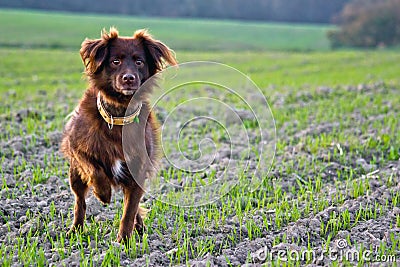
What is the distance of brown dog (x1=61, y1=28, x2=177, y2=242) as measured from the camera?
184 inches

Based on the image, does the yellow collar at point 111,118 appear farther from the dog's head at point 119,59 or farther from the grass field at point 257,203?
the grass field at point 257,203

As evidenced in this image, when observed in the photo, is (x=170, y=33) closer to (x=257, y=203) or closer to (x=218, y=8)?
(x=218, y=8)

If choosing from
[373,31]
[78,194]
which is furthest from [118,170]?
[373,31]

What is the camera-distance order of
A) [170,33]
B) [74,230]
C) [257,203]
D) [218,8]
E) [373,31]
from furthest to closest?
[218,8], [373,31], [170,33], [257,203], [74,230]

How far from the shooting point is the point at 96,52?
476 centimetres

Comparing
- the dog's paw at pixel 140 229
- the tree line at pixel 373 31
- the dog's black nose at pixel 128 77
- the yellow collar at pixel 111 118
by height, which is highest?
the dog's black nose at pixel 128 77

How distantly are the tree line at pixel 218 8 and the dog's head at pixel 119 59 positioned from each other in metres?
54.0

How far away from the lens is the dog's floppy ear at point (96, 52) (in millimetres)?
4758

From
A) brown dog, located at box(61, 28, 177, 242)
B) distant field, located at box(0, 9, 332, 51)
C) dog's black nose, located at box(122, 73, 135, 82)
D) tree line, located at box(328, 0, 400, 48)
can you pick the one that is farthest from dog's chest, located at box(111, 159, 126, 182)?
tree line, located at box(328, 0, 400, 48)

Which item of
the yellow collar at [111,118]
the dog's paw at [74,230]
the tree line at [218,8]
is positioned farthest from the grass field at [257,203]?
the tree line at [218,8]

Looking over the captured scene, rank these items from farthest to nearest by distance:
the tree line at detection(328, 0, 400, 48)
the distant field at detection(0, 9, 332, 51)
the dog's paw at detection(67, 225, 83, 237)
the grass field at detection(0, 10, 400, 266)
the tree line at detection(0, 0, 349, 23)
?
→ 1. the tree line at detection(0, 0, 349, 23)
2. the tree line at detection(328, 0, 400, 48)
3. the distant field at detection(0, 9, 332, 51)
4. the dog's paw at detection(67, 225, 83, 237)
5. the grass field at detection(0, 10, 400, 266)

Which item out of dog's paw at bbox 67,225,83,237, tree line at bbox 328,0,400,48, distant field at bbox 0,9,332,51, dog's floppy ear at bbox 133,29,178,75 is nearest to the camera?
dog's paw at bbox 67,225,83,237

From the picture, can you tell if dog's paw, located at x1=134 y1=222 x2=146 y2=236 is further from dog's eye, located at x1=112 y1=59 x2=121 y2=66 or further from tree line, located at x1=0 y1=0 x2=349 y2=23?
tree line, located at x1=0 y1=0 x2=349 y2=23

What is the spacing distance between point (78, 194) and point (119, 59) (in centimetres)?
124
